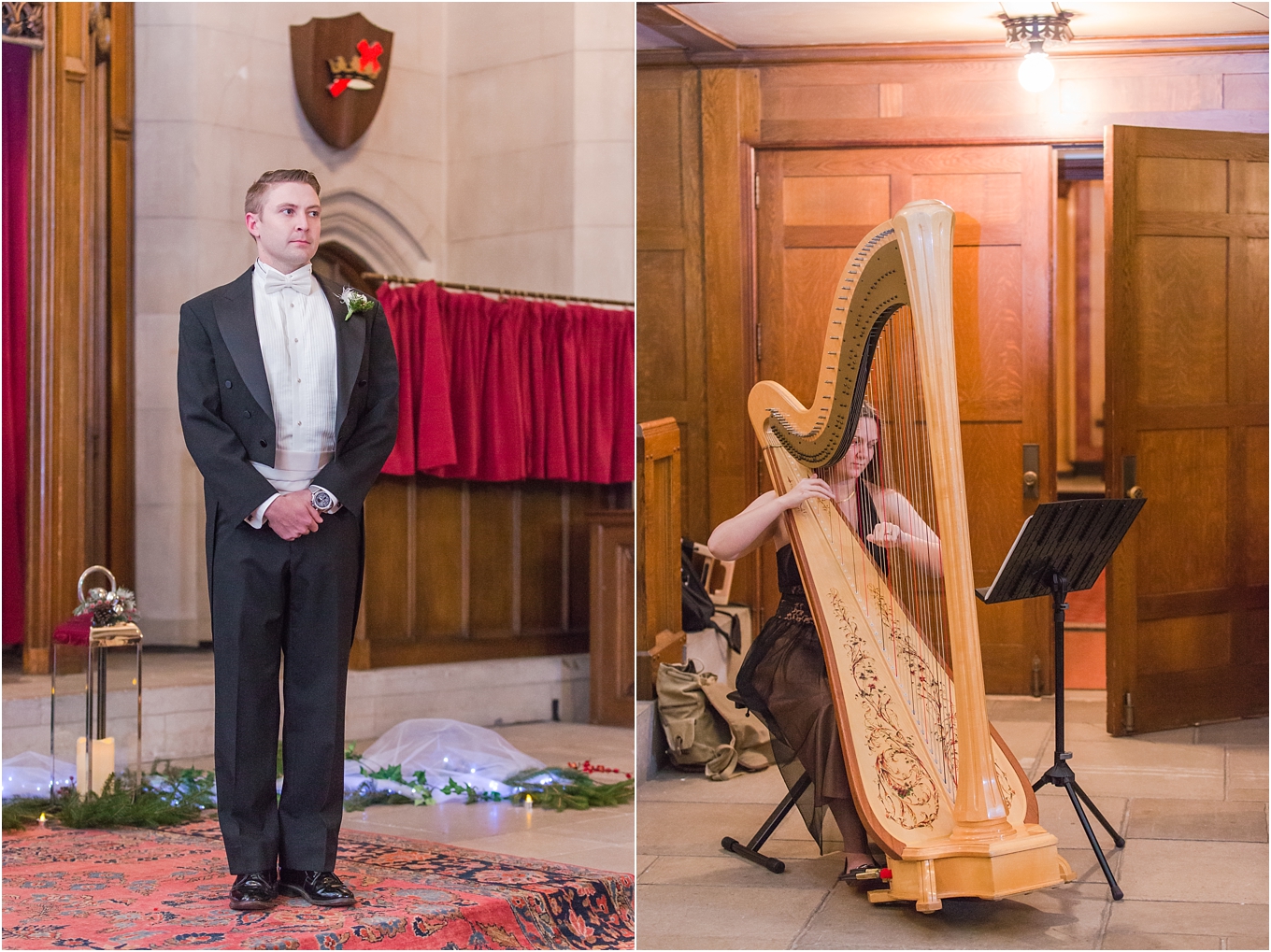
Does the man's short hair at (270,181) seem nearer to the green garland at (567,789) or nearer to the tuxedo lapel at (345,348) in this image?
the tuxedo lapel at (345,348)

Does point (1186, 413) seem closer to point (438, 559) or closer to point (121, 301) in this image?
point (438, 559)

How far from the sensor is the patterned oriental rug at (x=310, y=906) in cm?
302

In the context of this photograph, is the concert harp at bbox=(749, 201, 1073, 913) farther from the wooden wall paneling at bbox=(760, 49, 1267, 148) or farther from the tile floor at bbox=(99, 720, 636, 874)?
the wooden wall paneling at bbox=(760, 49, 1267, 148)

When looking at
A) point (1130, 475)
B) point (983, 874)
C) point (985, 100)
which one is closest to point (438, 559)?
point (1130, 475)

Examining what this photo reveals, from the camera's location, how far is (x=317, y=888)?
3209 mm

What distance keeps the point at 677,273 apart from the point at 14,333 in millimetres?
2642

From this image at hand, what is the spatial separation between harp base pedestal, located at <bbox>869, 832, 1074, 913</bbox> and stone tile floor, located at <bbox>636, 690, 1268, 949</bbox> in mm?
164

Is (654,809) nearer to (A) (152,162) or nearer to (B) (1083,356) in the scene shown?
(A) (152,162)

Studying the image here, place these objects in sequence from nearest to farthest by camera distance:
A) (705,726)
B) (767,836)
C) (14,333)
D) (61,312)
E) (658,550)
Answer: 1. (767,836)
2. (658,550)
3. (705,726)
4. (61,312)
5. (14,333)

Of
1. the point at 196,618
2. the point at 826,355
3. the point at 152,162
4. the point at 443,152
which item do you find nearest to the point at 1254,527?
the point at 826,355

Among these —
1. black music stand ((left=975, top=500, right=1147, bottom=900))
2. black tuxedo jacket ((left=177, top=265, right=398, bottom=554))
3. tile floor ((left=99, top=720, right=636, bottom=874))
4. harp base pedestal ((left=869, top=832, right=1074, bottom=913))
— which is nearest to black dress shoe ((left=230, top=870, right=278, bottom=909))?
black tuxedo jacket ((left=177, top=265, right=398, bottom=554))

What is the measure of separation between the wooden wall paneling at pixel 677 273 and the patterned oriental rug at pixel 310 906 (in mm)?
2086

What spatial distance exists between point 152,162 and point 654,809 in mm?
3499

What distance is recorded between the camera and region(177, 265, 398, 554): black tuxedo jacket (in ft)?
10.2
